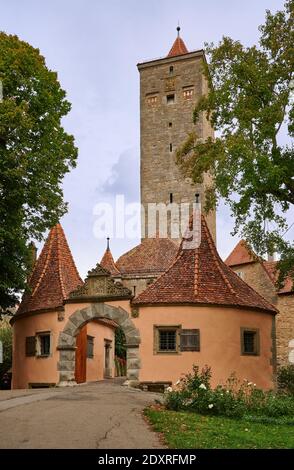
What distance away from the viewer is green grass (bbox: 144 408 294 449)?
9.94 m

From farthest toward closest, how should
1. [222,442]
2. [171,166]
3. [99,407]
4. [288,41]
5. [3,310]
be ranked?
[171,166] → [3,310] → [288,41] → [99,407] → [222,442]

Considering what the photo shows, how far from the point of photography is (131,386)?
21266 millimetres

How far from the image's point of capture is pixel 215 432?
11094 mm

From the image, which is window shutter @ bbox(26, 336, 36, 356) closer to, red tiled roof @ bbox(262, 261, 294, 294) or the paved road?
the paved road

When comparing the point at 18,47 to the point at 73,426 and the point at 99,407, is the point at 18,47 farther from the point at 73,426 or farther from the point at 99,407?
the point at 73,426

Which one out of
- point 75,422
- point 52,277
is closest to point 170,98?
point 52,277

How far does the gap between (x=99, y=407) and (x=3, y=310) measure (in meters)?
12.3

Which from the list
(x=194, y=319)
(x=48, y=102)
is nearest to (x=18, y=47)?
(x=48, y=102)

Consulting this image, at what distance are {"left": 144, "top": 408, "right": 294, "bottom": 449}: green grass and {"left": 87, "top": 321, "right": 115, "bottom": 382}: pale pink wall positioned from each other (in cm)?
A: 1350

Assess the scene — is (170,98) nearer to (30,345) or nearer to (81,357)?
(81,357)

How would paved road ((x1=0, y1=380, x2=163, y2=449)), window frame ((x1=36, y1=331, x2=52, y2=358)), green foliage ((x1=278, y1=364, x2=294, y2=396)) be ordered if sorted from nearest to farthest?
1. paved road ((x1=0, y1=380, x2=163, y2=449))
2. window frame ((x1=36, y1=331, x2=52, y2=358))
3. green foliage ((x1=278, y1=364, x2=294, y2=396))

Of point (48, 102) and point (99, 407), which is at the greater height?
point (48, 102)

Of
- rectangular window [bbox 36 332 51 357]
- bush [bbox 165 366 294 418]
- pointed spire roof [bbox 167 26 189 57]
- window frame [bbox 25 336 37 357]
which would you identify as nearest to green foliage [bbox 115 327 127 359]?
window frame [bbox 25 336 37 357]

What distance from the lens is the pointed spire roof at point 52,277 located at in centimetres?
2373
